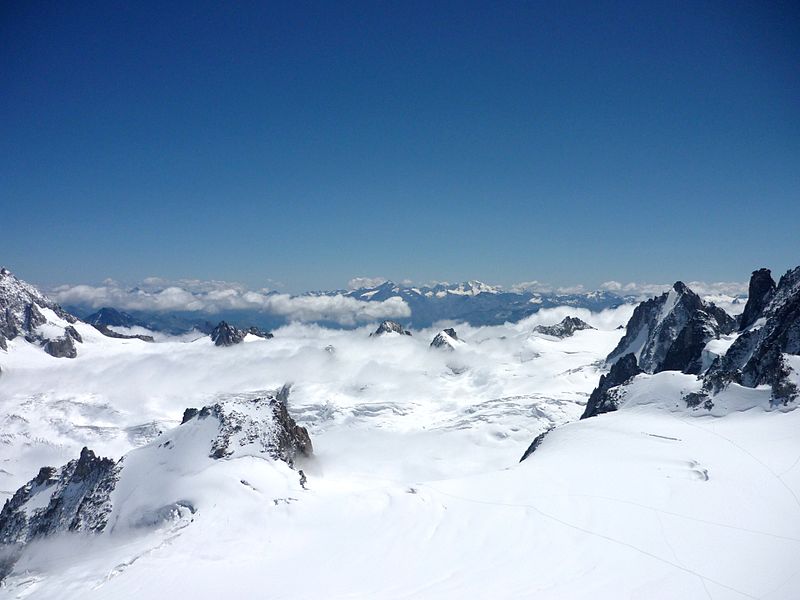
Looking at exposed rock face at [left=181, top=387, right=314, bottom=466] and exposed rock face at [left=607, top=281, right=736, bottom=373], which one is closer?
exposed rock face at [left=181, top=387, right=314, bottom=466]

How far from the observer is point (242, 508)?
44.6 m

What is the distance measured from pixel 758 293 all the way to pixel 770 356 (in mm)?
76403

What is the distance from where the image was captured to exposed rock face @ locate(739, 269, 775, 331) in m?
113

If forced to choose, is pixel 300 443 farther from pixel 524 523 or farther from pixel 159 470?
pixel 524 523

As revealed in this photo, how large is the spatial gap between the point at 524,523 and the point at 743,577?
12768mm

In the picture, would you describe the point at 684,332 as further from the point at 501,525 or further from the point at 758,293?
the point at 501,525

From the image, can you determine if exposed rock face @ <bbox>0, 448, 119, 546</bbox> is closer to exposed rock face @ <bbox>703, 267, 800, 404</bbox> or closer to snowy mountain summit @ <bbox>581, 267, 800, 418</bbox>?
snowy mountain summit @ <bbox>581, 267, 800, 418</bbox>

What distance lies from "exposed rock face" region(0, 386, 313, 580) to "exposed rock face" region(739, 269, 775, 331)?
12128 centimetres

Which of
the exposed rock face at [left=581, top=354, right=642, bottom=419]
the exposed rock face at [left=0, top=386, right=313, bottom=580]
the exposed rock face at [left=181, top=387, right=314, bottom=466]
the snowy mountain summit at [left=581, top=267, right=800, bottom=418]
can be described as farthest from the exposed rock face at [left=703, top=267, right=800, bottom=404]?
the exposed rock face at [left=0, top=386, right=313, bottom=580]

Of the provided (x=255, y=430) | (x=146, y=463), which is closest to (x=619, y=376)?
(x=255, y=430)

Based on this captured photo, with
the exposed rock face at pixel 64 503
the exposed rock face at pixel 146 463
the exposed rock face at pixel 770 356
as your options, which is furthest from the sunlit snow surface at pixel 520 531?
the exposed rock face at pixel 64 503

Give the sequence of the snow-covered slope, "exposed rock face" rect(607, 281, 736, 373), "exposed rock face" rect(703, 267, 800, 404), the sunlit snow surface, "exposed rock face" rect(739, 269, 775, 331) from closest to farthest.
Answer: the sunlit snow surface
the snow-covered slope
"exposed rock face" rect(703, 267, 800, 404)
"exposed rock face" rect(739, 269, 775, 331)
"exposed rock face" rect(607, 281, 736, 373)

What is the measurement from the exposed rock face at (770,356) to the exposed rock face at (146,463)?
68580 mm

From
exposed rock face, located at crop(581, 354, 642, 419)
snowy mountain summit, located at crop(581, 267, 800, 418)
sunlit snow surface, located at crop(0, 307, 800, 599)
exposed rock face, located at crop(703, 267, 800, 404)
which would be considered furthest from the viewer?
exposed rock face, located at crop(581, 354, 642, 419)
